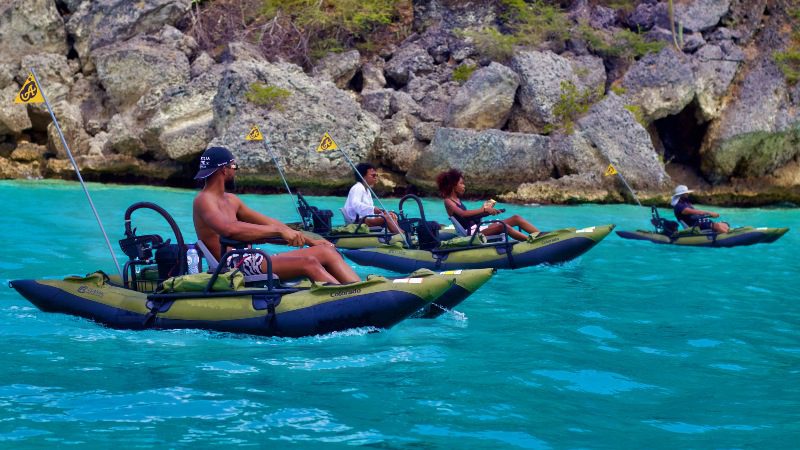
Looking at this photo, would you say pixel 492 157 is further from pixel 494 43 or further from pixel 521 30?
pixel 521 30

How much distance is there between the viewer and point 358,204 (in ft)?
46.5

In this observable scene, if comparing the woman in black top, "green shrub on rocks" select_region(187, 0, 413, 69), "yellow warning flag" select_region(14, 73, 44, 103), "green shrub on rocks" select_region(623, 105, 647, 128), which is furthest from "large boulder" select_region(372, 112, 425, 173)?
"yellow warning flag" select_region(14, 73, 44, 103)

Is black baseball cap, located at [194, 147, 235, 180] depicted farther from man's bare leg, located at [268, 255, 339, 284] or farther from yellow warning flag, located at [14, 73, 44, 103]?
yellow warning flag, located at [14, 73, 44, 103]

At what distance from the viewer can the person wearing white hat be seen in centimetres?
1547

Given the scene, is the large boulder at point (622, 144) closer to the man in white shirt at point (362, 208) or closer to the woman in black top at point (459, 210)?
the man in white shirt at point (362, 208)

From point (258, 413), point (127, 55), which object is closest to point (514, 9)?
point (127, 55)

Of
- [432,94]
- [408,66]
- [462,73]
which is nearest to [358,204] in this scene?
[432,94]

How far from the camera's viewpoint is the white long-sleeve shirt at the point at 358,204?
553 inches

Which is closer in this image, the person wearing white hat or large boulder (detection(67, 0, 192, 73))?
the person wearing white hat

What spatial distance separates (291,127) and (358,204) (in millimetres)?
11717

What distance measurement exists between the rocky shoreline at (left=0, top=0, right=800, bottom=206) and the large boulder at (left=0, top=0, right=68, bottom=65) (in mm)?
48

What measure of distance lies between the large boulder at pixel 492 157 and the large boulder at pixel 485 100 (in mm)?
1009

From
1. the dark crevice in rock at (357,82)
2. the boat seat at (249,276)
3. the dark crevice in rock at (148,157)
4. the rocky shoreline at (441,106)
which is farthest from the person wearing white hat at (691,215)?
the dark crevice in rock at (148,157)

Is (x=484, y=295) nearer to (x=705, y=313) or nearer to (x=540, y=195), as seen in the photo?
(x=705, y=313)
